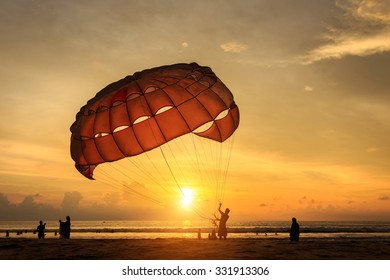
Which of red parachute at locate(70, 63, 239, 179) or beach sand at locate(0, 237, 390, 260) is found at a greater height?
red parachute at locate(70, 63, 239, 179)

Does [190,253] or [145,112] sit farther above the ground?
[145,112]

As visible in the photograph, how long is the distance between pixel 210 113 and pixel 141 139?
369 centimetres

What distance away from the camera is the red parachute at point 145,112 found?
20938 mm

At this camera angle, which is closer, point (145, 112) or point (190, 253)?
point (190, 253)

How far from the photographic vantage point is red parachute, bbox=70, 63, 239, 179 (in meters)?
20.9

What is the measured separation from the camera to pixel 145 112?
67.8 feet

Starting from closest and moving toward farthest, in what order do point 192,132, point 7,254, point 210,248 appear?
1. point 7,254
2. point 210,248
3. point 192,132

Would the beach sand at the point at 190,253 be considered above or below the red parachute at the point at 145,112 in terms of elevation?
below

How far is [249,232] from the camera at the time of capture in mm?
61031

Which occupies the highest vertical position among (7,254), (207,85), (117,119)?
(207,85)

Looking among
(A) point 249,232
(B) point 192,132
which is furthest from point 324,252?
(A) point 249,232

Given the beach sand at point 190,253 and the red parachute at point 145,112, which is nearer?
the beach sand at point 190,253

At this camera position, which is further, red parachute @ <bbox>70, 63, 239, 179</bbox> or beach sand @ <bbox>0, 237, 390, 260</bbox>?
red parachute @ <bbox>70, 63, 239, 179</bbox>

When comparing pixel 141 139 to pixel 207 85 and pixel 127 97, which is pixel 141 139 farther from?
pixel 207 85
